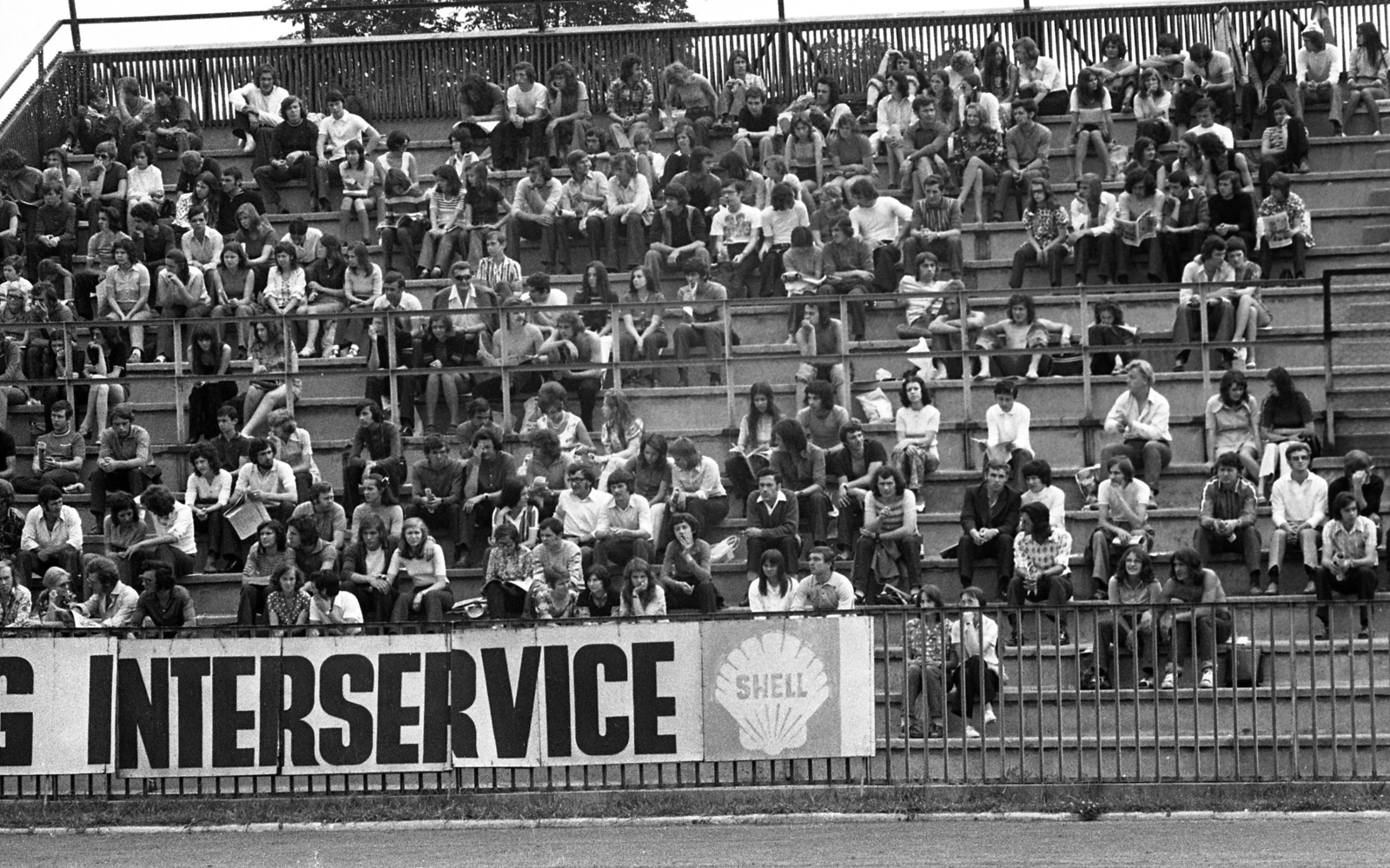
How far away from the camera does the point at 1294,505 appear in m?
17.9

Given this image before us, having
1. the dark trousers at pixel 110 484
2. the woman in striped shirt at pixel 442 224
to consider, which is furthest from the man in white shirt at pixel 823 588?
the woman in striped shirt at pixel 442 224

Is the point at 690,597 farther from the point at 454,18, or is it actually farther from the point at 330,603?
the point at 454,18

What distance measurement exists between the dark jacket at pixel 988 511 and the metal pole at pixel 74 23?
1736cm

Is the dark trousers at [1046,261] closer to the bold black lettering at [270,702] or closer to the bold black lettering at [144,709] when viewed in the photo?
the bold black lettering at [270,702]

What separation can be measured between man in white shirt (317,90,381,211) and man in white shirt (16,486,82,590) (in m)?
7.45

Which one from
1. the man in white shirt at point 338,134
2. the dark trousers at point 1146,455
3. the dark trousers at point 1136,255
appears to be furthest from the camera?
the man in white shirt at point 338,134

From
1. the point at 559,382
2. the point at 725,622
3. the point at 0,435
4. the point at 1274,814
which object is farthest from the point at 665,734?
the point at 0,435

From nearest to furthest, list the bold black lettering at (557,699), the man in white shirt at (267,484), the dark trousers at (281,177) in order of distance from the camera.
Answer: the bold black lettering at (557,699) < the man in white shirt at (267,484) < the dark trousers at (281,177)

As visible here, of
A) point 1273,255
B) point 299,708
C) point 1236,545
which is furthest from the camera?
point 1273,255

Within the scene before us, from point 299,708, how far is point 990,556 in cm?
638

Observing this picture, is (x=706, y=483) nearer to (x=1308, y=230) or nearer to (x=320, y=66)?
(x=1308, y=230)

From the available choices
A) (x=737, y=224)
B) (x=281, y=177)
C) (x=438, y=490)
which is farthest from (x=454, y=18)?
(x=438, y=490)

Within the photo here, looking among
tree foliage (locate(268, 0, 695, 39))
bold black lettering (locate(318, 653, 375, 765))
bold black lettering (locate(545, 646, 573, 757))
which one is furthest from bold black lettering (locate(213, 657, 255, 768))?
tree foliage (locate(268, 0, 695, 39))

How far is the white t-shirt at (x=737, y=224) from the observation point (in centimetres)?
2291
